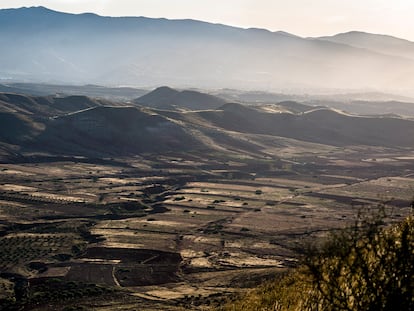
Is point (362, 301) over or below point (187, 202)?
over

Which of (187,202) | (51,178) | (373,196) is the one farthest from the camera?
(51,178)

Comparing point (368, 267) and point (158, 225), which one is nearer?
point (368, 267)

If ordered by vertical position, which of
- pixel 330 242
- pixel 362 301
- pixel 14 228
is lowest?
pixel 14 228

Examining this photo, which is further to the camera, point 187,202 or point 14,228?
point 187,202

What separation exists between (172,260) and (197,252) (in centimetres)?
683

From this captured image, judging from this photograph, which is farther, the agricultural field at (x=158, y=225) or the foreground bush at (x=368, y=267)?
the agricultural field at (x=158, y=225)

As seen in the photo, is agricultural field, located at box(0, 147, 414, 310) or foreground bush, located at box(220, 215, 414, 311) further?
agricultural field, located at box(0, 147, 414, 310)

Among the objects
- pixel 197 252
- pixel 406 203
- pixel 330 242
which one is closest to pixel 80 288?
pixel 197 252

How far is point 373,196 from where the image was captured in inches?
6156

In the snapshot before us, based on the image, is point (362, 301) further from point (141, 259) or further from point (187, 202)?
point (187, 202)

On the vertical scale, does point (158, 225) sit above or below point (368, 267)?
below

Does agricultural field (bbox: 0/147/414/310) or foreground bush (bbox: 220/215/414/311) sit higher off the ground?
foreground bush (bbox: 220/215/414/311)

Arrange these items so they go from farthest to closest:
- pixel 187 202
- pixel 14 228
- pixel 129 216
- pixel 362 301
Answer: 1. pixel 187 202
2. pixel 129 216
3. pixel 14 228
4. pixel 362 301

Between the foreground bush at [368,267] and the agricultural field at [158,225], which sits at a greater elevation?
the foreground bush at [368,267]
